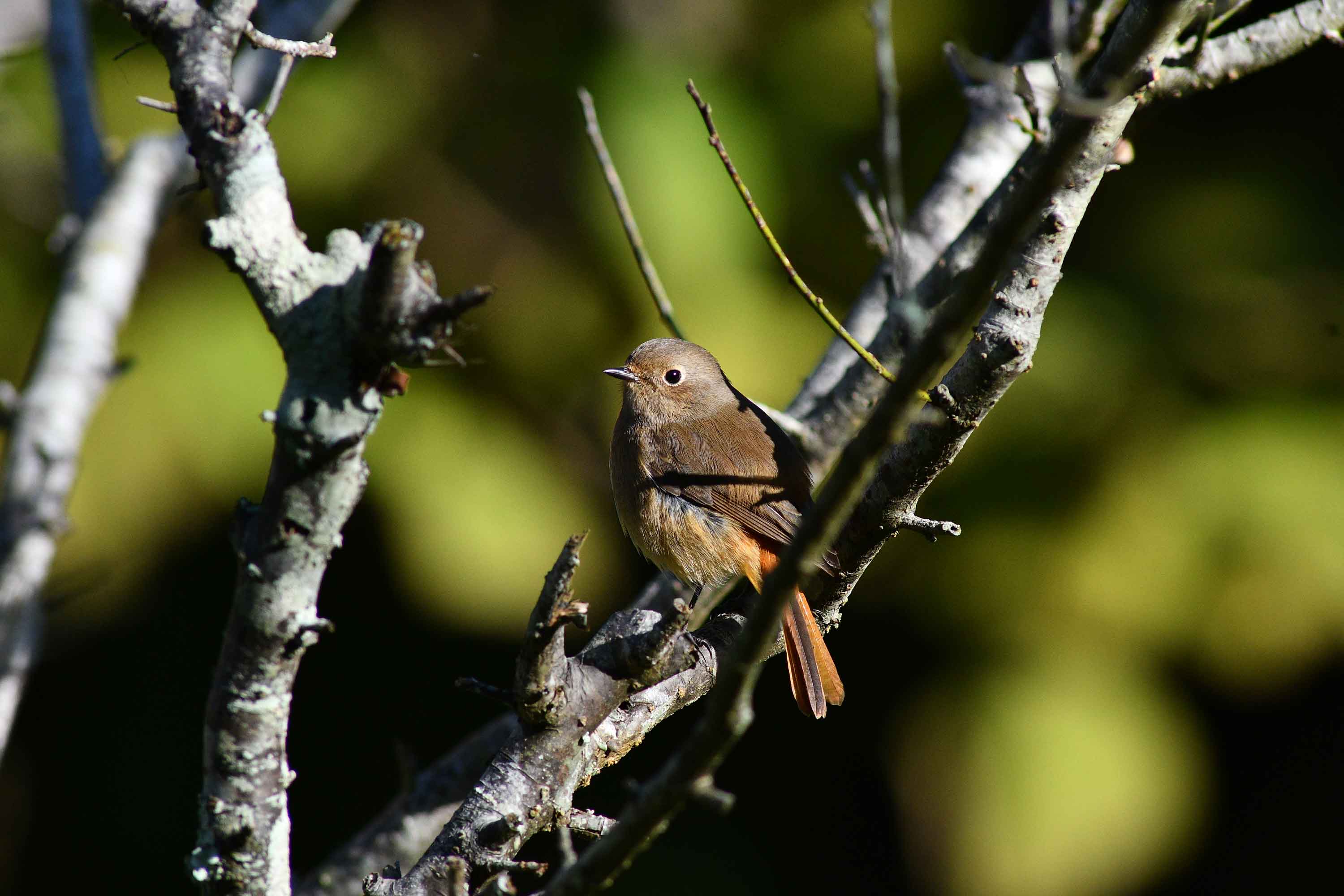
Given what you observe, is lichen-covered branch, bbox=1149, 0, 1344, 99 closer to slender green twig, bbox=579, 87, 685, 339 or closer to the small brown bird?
slender green twig, bbox=579, 87, 685, 339

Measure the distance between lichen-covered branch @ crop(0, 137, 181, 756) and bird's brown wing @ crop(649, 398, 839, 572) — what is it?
2013 millimetres

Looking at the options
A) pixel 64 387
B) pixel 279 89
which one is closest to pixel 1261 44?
pixel 279 89

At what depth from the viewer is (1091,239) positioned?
527 centimetres

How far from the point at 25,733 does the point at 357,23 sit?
436cm

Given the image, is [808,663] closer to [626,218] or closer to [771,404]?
[626,218]

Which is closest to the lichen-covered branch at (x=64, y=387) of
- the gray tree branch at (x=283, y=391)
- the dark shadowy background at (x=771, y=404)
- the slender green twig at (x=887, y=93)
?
the dark shadowy background at (x=771, y=404)

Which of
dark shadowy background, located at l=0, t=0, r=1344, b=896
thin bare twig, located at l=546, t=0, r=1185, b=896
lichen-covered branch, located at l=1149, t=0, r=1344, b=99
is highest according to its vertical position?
lichen-covered branch, located at l=1149, t=0, r=1344, b=99

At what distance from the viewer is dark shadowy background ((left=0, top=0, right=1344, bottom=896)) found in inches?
188

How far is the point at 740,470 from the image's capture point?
3.99 metres

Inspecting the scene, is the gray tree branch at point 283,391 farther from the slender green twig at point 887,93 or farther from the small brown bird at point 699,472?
the small brown bird at point 699,472

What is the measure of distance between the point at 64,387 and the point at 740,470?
239 centimetres

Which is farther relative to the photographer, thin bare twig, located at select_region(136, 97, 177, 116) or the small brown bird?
the small brown bird

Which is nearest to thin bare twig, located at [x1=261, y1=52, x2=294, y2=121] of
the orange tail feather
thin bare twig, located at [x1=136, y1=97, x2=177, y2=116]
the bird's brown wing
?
thin bare twig, located at [x1=136, y1=97, x2=177, y2=116]

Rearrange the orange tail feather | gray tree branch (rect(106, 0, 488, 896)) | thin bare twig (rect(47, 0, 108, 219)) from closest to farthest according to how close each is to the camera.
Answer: gray tree branch (rect(106, 0, 488, 896)) → the orange tail feather → thin bare twig (rect(47, 0, 108, 219))
